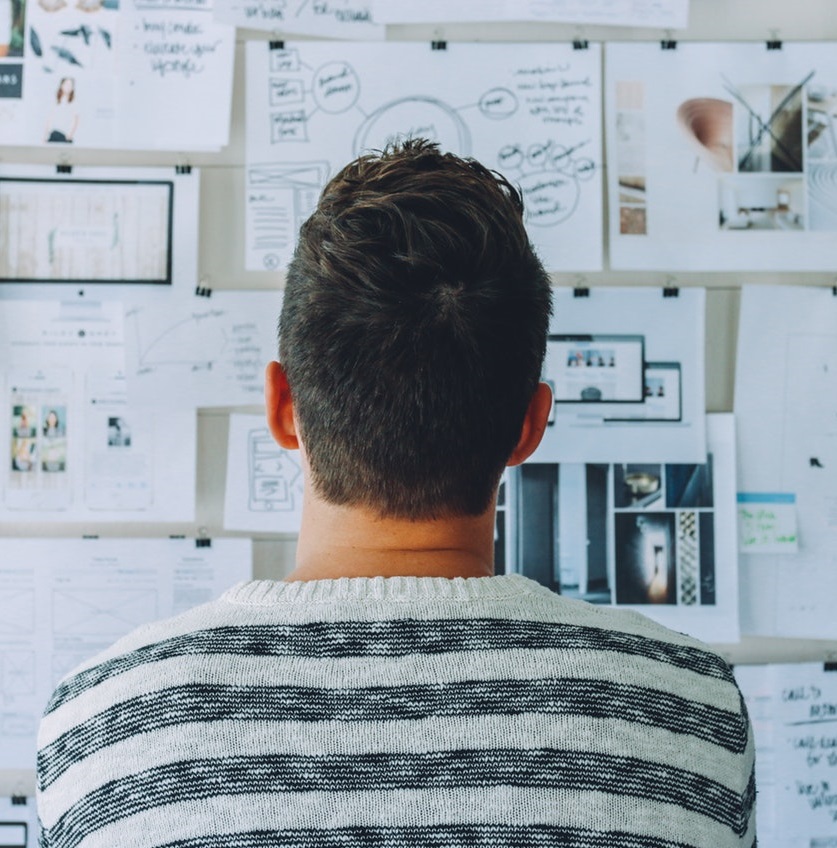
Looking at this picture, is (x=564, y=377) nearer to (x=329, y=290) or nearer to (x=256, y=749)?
(x=329, y=290)

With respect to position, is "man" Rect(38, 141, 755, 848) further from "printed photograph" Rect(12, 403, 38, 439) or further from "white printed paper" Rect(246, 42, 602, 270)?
"printed photograph" Rect(12, 403, 38, 439)

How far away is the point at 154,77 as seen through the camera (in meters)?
1.27

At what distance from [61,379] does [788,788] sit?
3.99 ft

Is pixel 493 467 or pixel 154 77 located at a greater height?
pixel 154 77

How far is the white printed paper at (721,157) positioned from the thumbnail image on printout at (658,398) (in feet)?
0.49

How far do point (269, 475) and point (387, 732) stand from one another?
77 cm

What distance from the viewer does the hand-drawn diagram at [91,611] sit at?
1.27 meters

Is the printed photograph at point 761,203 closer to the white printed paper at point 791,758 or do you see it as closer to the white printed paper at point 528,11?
the white printed paper at point 528,11

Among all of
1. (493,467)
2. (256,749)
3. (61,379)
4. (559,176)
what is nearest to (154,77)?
(61,379)

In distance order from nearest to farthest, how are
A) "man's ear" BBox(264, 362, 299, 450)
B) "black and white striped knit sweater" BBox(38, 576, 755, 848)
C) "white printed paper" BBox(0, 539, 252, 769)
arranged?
1. "black and white striped knit sweater" BBox(38, 576, 755, 848)
2. "man's ear" BBox(264, 362, 299, 450)
3. "white printed paper" BBox(0, 539, 252, 769)

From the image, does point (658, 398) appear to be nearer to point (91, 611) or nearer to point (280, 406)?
point (280, 406)

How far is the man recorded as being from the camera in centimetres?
54

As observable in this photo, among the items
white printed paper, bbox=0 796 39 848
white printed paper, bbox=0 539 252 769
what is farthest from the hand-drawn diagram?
white printed paper, bbox=0 796 39 848

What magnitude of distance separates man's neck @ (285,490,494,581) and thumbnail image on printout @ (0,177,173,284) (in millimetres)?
747
